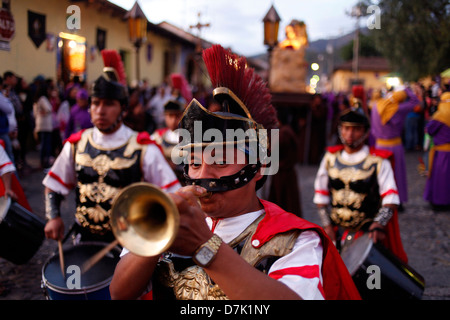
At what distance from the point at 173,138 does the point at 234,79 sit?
14.6 ft

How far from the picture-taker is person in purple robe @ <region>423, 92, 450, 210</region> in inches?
310

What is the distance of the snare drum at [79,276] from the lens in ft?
8.56

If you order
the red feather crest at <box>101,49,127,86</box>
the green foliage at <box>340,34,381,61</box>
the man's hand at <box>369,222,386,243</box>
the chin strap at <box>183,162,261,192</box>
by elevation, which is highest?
the green foliage at <box>340,34,381,61</box>

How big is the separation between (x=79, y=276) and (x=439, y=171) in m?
7.54

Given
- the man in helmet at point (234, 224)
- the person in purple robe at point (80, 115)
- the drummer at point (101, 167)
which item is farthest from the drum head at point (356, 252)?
the person in purple robe at point (80, 115)

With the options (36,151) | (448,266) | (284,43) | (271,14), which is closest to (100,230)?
(448,266)

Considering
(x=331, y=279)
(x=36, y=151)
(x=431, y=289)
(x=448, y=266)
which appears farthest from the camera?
(x=36, y=151)

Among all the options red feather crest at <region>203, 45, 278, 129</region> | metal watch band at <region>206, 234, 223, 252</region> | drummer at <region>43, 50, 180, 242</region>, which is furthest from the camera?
drummer at <region>43, 50, 180, 242</region>

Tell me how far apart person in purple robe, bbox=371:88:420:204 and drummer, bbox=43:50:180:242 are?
5214 millimetres

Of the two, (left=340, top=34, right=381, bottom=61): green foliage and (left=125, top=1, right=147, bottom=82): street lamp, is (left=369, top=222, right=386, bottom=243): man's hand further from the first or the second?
(left=340, top=34, right=381, bottom=61): green foliage

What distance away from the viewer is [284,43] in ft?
37.8

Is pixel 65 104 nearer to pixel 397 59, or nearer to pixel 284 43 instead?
pixel 284 43

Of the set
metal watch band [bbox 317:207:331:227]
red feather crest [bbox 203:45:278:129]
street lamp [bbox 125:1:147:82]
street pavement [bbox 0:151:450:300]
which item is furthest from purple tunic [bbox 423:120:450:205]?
red feather crest [bbox 203:45:278:129]

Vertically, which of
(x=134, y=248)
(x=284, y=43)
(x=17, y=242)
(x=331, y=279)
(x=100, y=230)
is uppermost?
(x=284, y=43)
